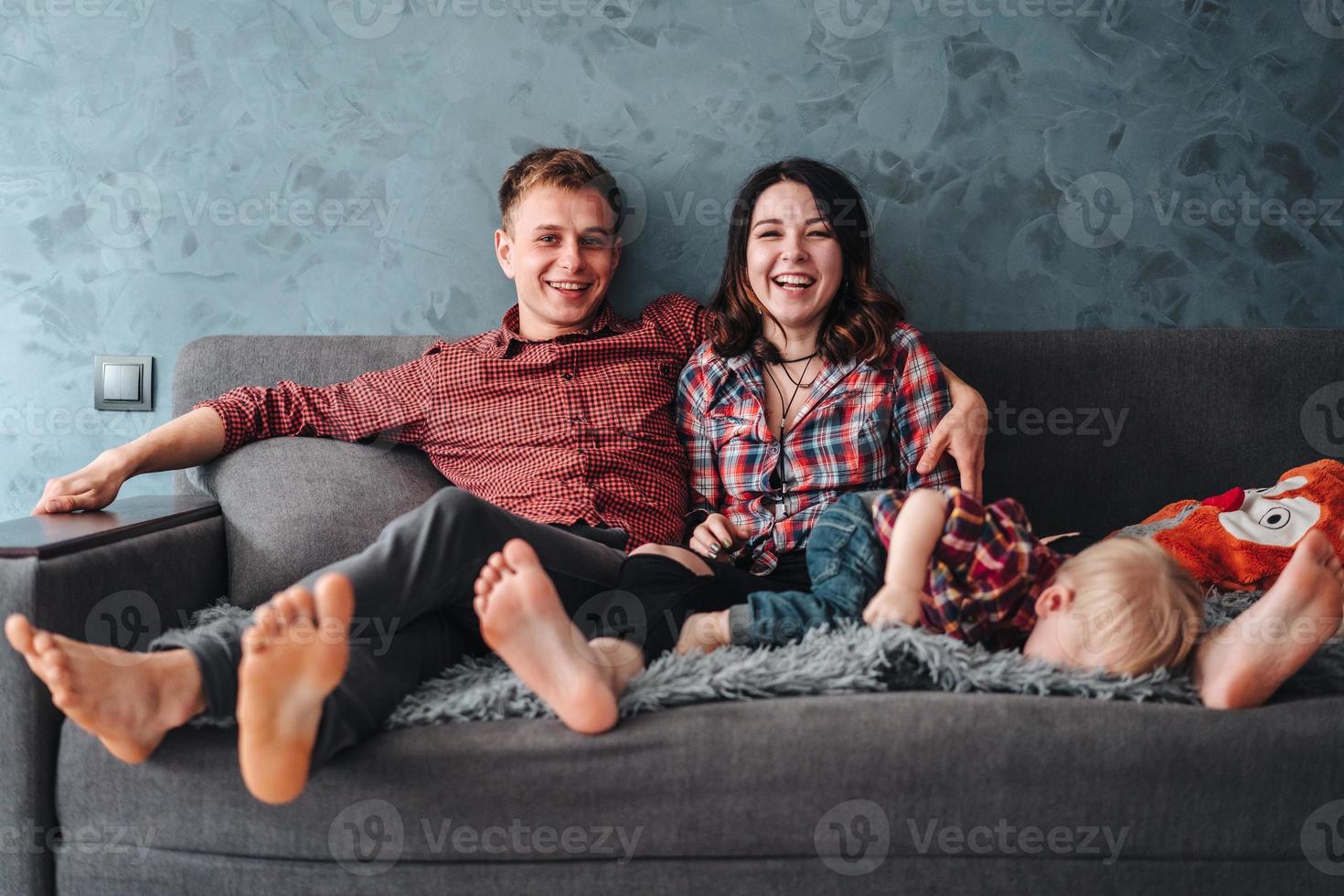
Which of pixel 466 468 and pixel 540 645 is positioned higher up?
pixel 466 468

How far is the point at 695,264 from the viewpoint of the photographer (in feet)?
5.96

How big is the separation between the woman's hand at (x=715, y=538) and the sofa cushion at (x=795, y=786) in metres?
0.44

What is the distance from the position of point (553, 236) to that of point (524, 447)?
36 centimetres

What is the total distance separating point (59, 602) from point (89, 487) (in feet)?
1.02

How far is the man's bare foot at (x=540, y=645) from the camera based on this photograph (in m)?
0.96

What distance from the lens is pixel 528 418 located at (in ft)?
5.17

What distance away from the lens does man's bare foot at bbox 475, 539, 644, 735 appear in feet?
3.16

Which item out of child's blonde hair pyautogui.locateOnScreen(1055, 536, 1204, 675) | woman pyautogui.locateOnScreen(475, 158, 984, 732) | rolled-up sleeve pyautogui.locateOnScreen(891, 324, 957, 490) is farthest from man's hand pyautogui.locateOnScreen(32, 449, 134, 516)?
child's blonde hair pyautogui.locateOnScreen(1055, 536, 1204, 675)

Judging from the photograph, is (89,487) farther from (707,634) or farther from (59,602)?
(707,634)

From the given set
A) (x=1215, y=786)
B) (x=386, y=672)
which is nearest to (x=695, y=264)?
(x=386, y=672)

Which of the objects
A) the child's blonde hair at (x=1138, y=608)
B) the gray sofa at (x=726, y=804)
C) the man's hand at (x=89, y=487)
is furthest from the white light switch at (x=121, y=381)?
the child's blonde hair at (x=1138, y=608)

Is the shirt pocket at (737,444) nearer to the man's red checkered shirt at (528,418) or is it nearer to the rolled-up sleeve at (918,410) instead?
the man's red checkered shirt at (528,418)

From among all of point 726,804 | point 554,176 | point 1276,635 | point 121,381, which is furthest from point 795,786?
point 121,381

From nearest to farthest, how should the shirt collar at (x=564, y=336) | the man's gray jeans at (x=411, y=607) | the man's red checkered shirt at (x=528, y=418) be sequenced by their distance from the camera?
the man's gray jeans at (x=411, y=607)
the man's red checkered shirt at (x=528, y=418)
the shirt collar at (x=564, y=336)
